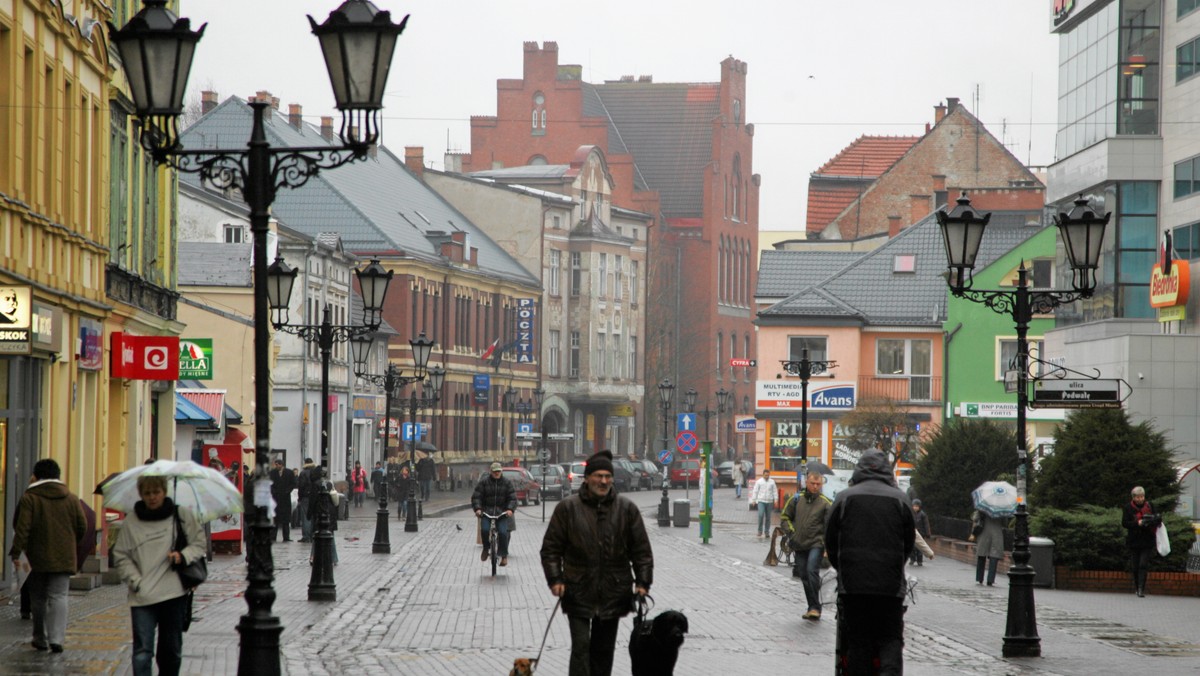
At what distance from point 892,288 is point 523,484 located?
15.4m

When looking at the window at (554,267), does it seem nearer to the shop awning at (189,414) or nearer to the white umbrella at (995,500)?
the shop awning at (189,414)

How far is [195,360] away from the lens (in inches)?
1252

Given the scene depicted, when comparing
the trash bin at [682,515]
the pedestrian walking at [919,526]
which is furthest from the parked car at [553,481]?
the pedestrian walking at [919,526]

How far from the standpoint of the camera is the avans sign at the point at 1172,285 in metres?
41.2

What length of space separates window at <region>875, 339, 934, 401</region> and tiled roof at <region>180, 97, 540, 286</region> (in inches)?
895

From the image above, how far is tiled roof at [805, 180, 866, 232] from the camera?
94375 mm

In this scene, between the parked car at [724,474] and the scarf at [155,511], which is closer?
the scarf at [155,511]

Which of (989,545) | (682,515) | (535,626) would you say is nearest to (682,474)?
(682,515)

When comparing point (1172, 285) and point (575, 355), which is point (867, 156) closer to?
point (575, 355)

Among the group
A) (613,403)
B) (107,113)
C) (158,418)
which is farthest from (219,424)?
(613,403)

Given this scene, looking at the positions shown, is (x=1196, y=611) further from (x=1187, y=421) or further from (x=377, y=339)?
(x=377, y=339)

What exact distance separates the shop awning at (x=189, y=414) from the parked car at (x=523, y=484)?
24895 mm

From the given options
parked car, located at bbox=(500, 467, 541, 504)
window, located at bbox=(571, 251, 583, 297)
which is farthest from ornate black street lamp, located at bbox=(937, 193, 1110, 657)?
window, located at bbox=(571, 251, 583, 297)

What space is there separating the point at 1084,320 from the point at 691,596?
2549 cm
